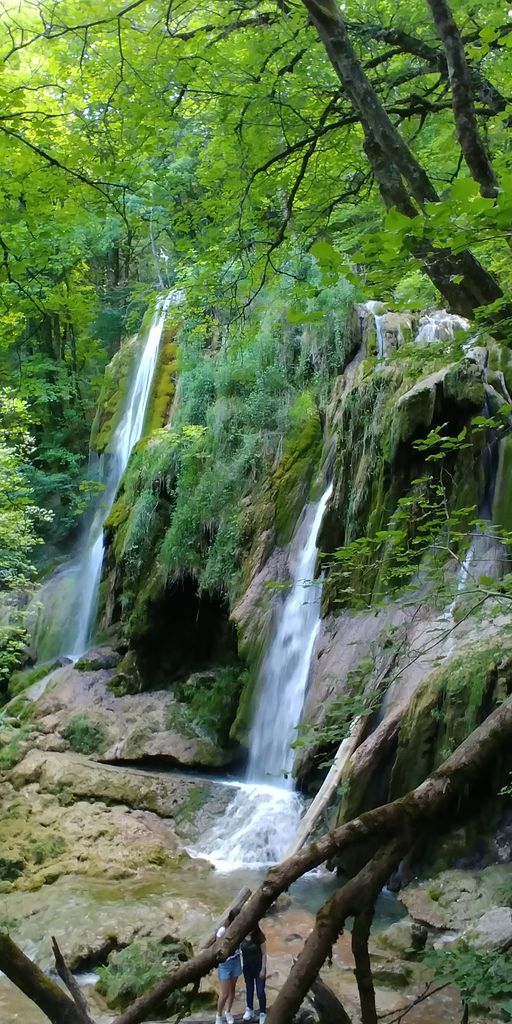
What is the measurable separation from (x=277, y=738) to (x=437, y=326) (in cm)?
629

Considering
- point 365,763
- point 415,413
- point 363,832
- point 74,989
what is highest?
point 415,413

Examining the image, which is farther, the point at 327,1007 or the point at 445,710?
the point at 445,710

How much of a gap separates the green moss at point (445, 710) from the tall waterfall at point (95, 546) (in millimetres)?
9467

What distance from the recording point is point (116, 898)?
7008 millimetres

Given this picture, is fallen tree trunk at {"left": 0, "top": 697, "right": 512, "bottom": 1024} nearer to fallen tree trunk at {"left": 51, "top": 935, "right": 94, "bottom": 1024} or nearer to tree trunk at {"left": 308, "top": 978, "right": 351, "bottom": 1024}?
fallen tree trunk at {"left": 51, "top": 935, "right": 94, "bottom": 1024}

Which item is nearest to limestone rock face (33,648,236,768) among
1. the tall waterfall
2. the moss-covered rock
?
the tall waterfall

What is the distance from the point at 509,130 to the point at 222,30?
2.06 m

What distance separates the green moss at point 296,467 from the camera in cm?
1112

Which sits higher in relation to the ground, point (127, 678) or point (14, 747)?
point (127, 678)

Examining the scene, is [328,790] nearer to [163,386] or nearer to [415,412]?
[415,412]

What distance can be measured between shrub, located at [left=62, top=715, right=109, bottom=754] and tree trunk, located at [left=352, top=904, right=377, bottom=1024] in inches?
373

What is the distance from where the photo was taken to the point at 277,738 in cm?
951

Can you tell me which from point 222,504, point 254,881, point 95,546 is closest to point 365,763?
point 254,881

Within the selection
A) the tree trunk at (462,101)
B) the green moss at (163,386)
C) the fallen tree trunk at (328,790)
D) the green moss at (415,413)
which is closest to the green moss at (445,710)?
the fallen tree trunk at (328,790)
